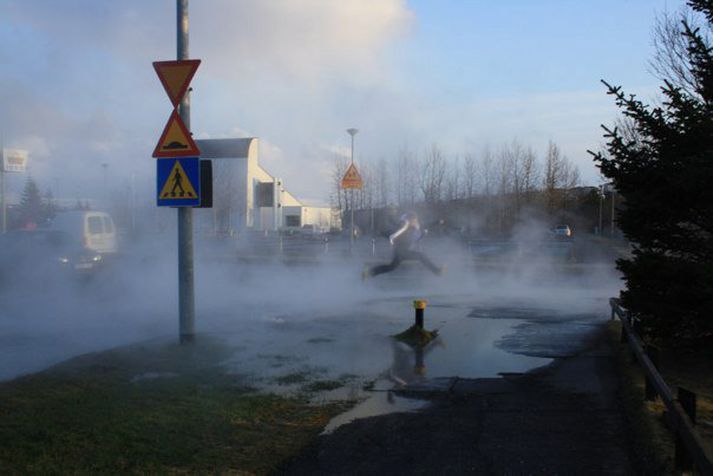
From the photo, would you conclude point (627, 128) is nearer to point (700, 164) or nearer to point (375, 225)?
point (375, 225)

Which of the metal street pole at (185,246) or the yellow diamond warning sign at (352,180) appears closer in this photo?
the metal street pole at (185,246)

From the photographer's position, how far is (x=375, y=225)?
53.8ft

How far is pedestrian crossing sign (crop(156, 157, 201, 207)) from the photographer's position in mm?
7000

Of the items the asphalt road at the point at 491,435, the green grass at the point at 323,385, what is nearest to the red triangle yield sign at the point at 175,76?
the green grass at the point at 323,385

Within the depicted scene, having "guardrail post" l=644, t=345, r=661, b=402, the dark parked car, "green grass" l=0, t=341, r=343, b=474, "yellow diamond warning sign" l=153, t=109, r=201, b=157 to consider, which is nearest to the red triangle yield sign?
"yellow diamond warning sign" l=153, t=109, r=201, b=157

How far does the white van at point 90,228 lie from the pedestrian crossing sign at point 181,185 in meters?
7.24

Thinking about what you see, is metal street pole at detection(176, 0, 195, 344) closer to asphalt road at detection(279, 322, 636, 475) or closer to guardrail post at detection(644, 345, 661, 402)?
asphalt road at detection(279, 322, 636, 475)

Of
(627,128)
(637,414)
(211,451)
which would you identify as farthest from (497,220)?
(211,451)

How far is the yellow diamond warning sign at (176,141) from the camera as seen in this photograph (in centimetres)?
689

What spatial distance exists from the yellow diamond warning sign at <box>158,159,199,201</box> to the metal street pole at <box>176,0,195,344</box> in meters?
0.22

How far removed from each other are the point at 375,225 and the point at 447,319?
6.80m

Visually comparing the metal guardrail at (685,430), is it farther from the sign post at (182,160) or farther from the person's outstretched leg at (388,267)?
the person's outstretched leg at (388,267)

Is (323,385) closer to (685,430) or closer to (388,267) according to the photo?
(685,430)

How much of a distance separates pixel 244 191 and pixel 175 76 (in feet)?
99.4
